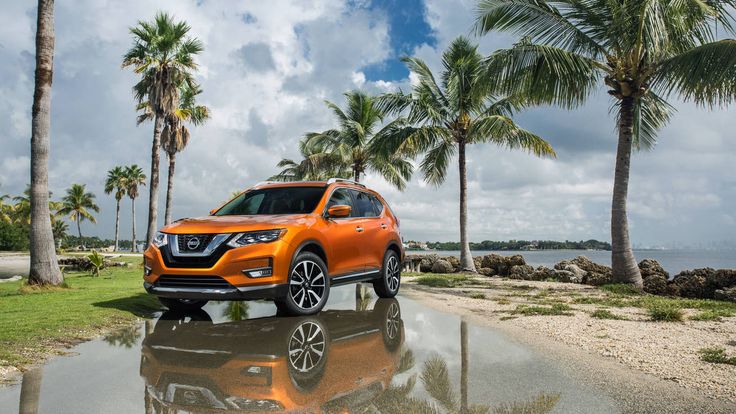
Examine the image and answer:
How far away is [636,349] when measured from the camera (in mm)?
5332

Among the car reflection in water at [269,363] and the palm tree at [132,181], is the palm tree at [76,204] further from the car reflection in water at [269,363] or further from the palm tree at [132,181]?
the car reflection in water at [269,363]

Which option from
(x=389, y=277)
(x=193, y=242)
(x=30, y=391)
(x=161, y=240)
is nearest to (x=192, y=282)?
(x=193, y=242)

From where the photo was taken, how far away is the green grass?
5.03 meters

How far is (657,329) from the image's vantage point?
21.8 feet

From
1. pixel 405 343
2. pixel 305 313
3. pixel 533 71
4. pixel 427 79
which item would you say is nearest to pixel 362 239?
pixel 305 313

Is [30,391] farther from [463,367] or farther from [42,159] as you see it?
[42,159]

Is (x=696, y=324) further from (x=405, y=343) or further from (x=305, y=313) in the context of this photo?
(x=305, y=313)

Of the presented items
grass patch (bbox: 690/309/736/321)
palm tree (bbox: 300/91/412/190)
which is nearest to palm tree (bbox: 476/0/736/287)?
grass patch (bbox: 690/309/736/321)

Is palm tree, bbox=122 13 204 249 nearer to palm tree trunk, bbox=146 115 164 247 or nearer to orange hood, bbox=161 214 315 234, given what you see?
palm tree trunk, bbox=146 115 164 247

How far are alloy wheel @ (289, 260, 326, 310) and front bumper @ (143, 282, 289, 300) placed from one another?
A: 11.7 inches

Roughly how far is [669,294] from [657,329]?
7153 mm

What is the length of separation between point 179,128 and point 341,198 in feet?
80.4

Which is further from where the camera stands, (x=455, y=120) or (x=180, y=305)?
(x=455, y=120)

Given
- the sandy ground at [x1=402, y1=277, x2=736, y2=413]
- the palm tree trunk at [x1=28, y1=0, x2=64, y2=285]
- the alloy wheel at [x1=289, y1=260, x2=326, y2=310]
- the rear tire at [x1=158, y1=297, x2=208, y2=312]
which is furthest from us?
the palm tree trunk at [x1=28, y1=0, x2=64, y2=285]
